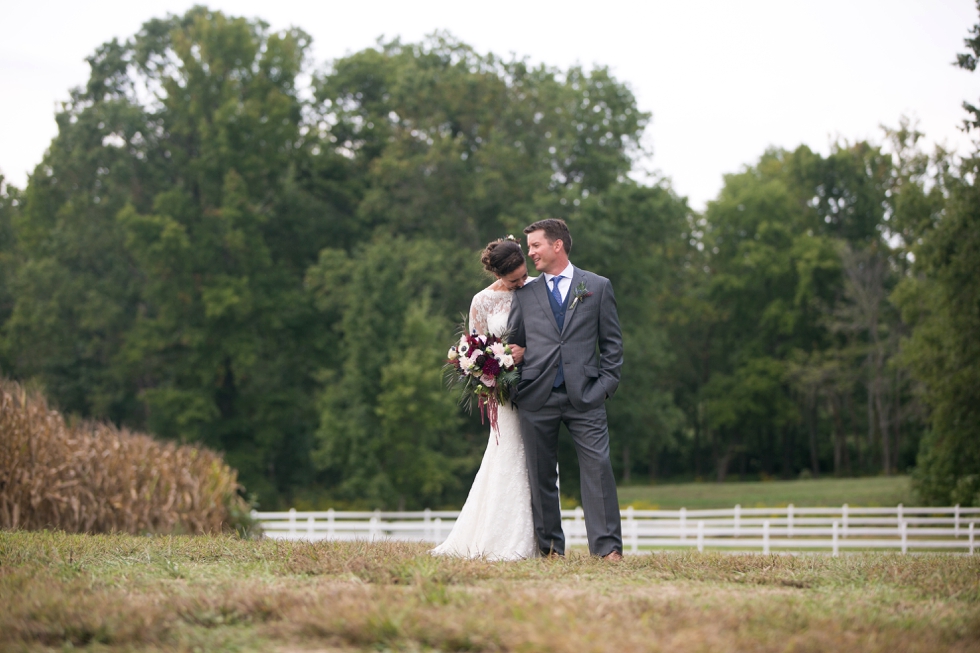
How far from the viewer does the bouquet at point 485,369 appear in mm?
6758

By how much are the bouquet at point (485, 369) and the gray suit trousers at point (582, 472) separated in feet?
0.81

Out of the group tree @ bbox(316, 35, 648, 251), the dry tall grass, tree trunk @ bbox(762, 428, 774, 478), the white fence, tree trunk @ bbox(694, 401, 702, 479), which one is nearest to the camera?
the dry tall grass

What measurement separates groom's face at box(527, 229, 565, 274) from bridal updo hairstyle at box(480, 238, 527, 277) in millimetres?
110

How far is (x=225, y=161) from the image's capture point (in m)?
34.4

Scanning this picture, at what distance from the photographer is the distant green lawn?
3362 centimetres

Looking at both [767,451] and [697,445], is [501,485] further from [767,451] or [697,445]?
[697,445]

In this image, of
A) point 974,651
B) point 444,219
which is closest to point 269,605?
point 974,651

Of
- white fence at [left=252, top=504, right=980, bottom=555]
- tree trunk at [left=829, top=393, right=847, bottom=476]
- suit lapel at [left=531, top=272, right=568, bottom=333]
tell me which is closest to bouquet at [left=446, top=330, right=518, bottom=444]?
suit lapel at [left=531, top=272, right=568, bottom=333]

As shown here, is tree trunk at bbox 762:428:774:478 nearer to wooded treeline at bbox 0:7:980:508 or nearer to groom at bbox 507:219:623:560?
wooded treeline at bbox 0:7:980:508

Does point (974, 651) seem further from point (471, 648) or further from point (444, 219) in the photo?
point (444, 219)

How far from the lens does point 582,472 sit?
6547 mm

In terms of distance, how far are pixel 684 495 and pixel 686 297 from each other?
12238 mm

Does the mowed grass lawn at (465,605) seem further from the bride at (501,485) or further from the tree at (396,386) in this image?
the tree at (396,386)

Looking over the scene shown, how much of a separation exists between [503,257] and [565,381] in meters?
1.00
